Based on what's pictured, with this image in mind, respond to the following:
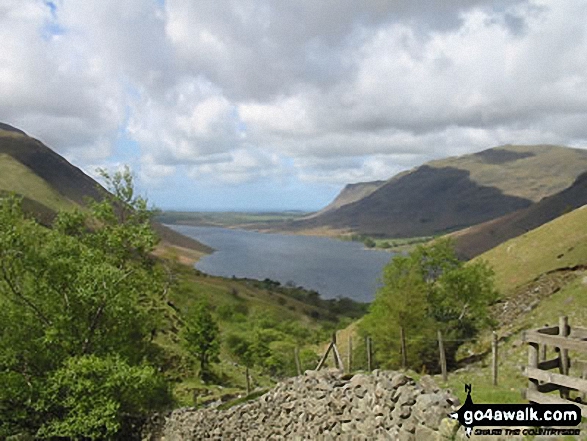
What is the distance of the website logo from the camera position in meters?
9.01

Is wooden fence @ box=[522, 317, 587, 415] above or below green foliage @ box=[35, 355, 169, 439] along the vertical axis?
above

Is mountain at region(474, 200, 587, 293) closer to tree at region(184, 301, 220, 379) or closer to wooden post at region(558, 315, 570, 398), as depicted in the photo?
tree at region(184, 301, 220, 379)

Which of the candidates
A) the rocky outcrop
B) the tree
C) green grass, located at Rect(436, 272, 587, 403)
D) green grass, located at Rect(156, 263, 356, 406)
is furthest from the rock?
the tree

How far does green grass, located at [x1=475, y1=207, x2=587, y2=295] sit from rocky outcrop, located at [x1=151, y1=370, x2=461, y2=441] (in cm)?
4028

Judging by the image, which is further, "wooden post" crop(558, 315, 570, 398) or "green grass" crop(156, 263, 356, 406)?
"green grass" crop(156, 263, 356, 406)

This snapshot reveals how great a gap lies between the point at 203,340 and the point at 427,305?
86.0ft

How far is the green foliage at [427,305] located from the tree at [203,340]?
1856cm

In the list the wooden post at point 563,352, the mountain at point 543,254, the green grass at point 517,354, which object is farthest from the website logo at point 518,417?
the mountain at point 543,254

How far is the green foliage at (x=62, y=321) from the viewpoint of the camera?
850 inches

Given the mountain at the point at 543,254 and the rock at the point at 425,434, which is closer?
the rock at the point at 425,434

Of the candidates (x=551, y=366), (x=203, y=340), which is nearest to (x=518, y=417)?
(x=551, y=366)

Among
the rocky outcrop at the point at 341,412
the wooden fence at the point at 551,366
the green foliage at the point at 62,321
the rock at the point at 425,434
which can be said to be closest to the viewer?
the wooden fence at the point at 551,366

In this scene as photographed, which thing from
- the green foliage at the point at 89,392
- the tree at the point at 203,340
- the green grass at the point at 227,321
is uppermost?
the green foliage at the point at 89,392

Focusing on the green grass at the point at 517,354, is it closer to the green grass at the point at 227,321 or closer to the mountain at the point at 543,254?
the mountain at the point at 543,254
